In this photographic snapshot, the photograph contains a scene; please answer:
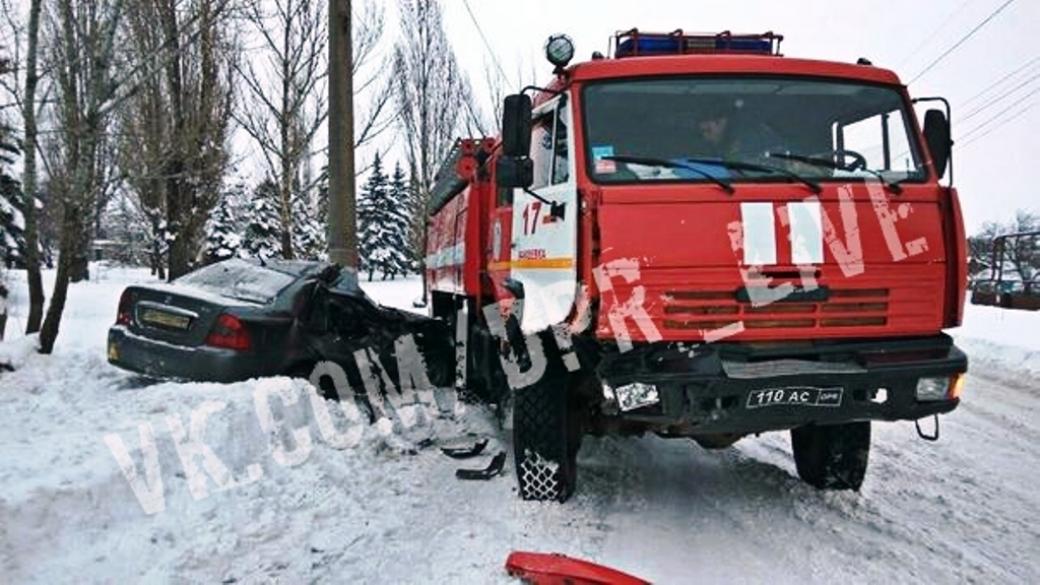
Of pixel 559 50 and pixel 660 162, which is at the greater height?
pixel 559 50

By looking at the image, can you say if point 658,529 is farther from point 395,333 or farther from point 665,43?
point 395,333

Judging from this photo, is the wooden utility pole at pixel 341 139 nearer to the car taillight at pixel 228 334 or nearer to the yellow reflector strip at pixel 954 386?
the car taillight at pixel 228 334

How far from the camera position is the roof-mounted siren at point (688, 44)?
19.5ft

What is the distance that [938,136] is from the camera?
195 inches

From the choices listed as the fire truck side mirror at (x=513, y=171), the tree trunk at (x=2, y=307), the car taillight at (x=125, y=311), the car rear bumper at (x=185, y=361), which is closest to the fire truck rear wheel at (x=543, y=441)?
the fire truck side mirror at (x=513, y=171)

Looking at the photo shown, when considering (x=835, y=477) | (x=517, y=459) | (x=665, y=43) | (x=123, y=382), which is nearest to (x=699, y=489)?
(x=835, y=477)

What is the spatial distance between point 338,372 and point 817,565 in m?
4.78

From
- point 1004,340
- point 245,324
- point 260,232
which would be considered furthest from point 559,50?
point 260,232

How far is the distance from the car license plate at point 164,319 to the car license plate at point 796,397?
4.72 meters

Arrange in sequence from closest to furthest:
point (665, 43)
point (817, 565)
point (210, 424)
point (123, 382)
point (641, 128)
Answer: point (817, 565), point (641, 128), point (210, 424), point (665, 43), point (123, 382)

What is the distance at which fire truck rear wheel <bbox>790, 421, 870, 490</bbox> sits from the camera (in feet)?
17.4

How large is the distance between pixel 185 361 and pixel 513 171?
3483 mm

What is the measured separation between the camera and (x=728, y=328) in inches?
166

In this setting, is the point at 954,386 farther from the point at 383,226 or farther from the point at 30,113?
the point at 383,226
